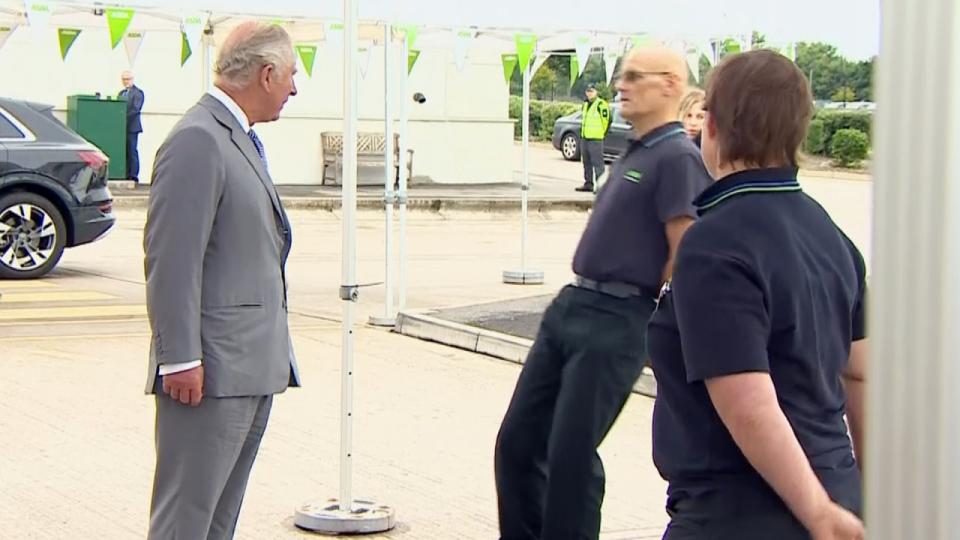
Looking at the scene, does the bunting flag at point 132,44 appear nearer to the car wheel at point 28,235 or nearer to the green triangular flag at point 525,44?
the car wheel at point 28,235

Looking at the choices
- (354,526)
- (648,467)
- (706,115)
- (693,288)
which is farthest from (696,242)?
(648,467)

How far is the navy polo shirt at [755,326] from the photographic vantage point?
3.04 m

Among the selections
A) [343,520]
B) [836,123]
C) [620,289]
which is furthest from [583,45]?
[836,123]

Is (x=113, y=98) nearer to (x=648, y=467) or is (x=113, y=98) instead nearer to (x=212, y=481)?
(x=648, y=467)

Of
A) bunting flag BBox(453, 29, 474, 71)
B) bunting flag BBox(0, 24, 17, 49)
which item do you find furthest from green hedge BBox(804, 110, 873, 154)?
bunting flag BBox(0, 24, 17, 49)

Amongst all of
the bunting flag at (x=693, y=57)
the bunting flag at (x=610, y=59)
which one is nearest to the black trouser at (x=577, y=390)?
the bunting flag at (x=693, y=57)

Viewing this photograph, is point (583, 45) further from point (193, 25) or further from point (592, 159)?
point (592, 159)

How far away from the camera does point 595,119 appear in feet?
89.3

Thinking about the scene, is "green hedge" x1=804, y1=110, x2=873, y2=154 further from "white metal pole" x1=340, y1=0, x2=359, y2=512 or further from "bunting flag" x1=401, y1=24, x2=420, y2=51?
"white metal pole" x1=340, y1=0, x2=359, y2=512

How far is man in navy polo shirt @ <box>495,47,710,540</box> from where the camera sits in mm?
4969

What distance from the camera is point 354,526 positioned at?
635 centimetres

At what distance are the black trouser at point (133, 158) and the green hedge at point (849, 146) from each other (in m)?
19.0

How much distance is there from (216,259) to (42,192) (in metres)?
11.0

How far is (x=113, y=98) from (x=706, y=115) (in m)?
21.8
